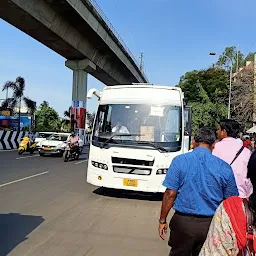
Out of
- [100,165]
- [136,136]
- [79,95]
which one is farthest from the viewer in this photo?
[79,95]

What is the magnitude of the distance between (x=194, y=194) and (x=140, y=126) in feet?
19.7

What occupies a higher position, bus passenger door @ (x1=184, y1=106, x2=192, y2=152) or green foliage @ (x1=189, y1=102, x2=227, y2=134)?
green foliage @ (x1=189, y1=102, x2=227, y2=134)

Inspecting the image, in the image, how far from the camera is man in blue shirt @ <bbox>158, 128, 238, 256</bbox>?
3584 mm

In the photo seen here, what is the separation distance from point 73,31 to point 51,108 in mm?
59522

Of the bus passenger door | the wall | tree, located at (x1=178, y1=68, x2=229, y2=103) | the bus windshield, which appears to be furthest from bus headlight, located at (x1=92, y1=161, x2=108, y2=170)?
tree, located at (x1=178, y1=68, x2=229, y2=103)

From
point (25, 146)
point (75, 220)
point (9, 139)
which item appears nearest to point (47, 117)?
point (9, 139)

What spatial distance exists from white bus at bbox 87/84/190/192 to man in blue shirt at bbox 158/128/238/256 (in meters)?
5.21

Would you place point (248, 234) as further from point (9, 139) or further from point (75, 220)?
point (9, 139)

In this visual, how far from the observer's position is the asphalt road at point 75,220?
535 centimetres

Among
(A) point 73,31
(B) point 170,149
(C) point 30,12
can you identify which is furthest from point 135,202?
(A) point 73,31

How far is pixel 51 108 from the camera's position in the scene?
8481cm

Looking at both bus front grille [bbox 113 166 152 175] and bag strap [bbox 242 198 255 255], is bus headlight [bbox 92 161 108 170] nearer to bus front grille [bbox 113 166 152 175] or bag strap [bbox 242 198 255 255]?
bus front grille [bbox 113 166 152 175]

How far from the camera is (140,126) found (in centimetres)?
957

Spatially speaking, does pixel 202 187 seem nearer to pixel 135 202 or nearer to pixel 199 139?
pixel 199 139
